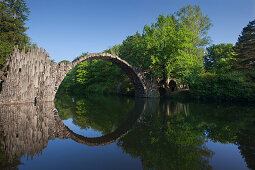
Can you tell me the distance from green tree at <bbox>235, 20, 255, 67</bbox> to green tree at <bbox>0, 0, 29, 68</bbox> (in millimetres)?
26224

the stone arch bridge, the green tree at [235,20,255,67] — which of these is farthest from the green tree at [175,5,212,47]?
the stone arch bridge

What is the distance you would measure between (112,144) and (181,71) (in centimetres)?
1852

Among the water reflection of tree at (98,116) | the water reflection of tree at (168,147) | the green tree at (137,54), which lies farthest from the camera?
the green tree at (137,54)

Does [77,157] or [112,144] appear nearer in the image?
[77,157]

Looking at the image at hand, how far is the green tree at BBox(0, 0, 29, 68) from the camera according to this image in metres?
17.4

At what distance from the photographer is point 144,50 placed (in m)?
22.4

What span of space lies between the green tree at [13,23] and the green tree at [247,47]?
26224 millimetres

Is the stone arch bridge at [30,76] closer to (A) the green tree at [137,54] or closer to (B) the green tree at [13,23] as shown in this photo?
(B) the green tree at [13,23]

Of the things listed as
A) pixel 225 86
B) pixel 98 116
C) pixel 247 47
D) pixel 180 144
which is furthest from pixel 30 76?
pixel 247 47

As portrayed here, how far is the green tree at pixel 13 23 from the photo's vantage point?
1739cm

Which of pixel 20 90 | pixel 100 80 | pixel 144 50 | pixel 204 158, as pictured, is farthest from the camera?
pixel 100 80

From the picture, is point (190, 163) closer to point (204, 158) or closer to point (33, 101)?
point (204, 158)

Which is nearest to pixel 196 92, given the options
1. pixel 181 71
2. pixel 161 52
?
pixel 181 71

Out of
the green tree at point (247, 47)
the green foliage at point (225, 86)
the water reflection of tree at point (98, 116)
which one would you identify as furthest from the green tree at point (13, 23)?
the green tree at point (247, 47)
